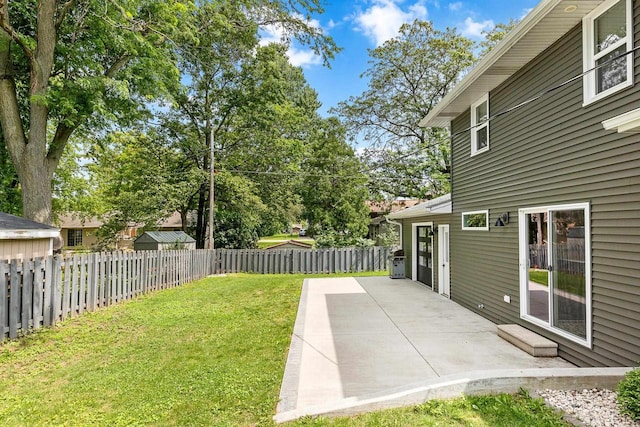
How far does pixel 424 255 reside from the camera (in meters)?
11.1

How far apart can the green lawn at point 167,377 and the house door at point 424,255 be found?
5427mm


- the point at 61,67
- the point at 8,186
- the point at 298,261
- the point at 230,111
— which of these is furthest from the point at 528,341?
the point at 230,111

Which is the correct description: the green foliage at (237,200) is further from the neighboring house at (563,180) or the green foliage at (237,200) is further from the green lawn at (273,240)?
the neighboring house at (563,180)

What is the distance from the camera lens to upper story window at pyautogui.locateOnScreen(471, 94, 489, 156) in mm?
6848

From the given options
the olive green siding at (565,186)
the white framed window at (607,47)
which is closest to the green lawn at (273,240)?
the olive green siding at (565,186)

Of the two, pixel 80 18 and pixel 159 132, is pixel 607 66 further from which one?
pixel 159 132

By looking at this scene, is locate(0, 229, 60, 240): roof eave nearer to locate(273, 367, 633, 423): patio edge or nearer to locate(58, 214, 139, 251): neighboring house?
locate(273, 367, 633, 423): patio edge

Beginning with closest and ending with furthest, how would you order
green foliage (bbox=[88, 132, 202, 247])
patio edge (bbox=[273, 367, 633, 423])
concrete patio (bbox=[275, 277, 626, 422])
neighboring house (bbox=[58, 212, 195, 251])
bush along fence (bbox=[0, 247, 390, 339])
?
patio edge (bbox=[273, 367, 633, 423])
concrete patio (bbox=[275, 277, 626, 422])
bush along fence (bbox=[0, 247, 390, 339])
green foliage (bbox=[88, 132, 202, 247])
neighboring house (bbox=[58, 212, 195, 251])

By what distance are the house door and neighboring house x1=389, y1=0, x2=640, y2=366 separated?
120 inches

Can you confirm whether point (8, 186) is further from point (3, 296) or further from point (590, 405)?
point (590, 405)

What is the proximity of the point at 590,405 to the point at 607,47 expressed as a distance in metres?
3.81

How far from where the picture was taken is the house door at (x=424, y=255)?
34.1 ft

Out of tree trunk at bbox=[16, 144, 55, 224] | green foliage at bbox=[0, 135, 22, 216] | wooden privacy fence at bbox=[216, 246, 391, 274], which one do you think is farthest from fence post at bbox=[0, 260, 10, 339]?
wooden privacy fence at bbox=[216, 246, 391, 274]

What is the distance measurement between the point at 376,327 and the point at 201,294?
5.31 metres
